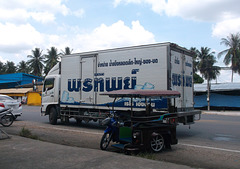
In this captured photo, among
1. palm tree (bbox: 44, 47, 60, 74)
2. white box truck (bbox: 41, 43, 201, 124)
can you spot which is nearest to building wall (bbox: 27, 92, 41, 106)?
→ palm tree (bbox: 44, 47, 60, 74)

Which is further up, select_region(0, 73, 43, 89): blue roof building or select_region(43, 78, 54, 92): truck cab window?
select_region(0, 73, 43, 89): blue roof building

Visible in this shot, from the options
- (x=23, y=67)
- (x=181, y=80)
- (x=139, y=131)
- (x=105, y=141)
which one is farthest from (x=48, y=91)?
(x=23, y=67)

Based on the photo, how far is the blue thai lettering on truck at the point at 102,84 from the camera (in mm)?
10234

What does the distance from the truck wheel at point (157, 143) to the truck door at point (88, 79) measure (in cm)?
507

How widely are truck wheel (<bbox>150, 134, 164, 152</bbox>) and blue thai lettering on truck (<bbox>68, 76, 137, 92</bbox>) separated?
11.6 feet

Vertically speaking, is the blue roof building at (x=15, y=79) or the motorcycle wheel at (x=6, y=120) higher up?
the blue roof building at (x=15, y=79)

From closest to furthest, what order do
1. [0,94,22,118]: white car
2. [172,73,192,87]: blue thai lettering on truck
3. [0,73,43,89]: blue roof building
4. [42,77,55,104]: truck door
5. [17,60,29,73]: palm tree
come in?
1. [172,73,192,87]: blue thai lettering on truck
2. [42,77,55,104]: truck door
3. [0,94,22,118]: white car
4. [0,73,43,89]: blue roof building
5. [17,60,29,73]: palm tree

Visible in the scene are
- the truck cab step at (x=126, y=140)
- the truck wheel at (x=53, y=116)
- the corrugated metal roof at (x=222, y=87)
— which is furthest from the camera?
the corrugated metal roof at (x=222, y=87)

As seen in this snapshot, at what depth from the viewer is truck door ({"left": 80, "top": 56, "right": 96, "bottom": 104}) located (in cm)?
1148

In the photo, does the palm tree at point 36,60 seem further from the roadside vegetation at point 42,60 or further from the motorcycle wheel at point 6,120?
the motorcycle wheel at point 6,120

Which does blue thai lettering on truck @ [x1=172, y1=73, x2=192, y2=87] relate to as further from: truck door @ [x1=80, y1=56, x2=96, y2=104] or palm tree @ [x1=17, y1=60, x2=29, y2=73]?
palm tree @ [x1=17, y1=60, x2=29, y2=73]

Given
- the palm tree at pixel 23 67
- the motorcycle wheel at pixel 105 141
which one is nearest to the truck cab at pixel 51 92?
the motorcycle wheel at pixel 105 141

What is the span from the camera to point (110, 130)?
7.05m

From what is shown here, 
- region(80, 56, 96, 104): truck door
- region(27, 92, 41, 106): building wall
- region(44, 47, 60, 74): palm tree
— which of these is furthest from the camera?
region(44, 47, 60, 74): palm tree
